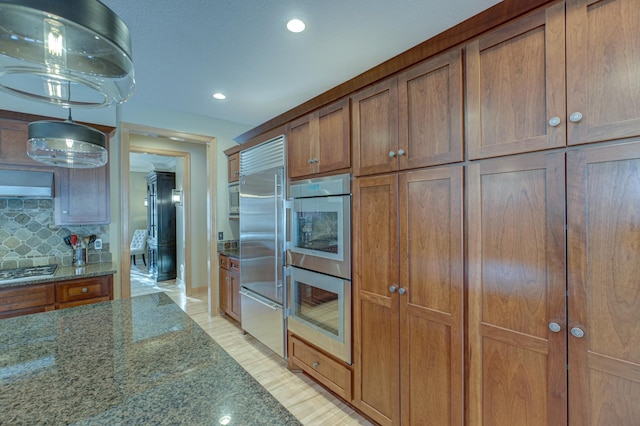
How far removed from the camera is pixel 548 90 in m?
1.16

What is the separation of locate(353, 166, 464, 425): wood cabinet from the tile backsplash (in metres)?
2.98

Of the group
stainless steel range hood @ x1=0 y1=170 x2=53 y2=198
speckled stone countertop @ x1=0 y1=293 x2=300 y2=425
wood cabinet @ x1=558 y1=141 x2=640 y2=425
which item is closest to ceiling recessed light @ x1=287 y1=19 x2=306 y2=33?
wood cabinet @ x1=558 y1=141 x2=640 y2=425

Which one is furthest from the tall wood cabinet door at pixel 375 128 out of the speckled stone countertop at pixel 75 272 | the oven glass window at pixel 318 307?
the speckled stone countertop at pixel 75 272

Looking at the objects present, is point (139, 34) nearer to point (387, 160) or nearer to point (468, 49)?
point (387, 160)

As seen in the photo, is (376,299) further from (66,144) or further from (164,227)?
(164,227)

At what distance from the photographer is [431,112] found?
5.02 feet

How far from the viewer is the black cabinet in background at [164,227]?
18.4 ft

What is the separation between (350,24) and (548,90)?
1209 mm

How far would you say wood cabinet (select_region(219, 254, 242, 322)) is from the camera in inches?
133

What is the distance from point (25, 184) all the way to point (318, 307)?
268 centimetres

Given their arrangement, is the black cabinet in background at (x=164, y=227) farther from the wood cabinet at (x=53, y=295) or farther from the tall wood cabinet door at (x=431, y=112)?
the tall wood cabinet door at (x=431, y=112)

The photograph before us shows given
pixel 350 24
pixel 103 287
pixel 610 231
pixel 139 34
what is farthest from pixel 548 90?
pixel 103 287

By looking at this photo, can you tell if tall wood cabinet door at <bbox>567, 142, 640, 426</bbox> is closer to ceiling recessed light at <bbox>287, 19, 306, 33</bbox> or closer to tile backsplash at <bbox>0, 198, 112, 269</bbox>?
ceiling recessed light at <bbox>287, 19, 306, 33</bbox>

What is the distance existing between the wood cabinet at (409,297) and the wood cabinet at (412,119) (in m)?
0.10
